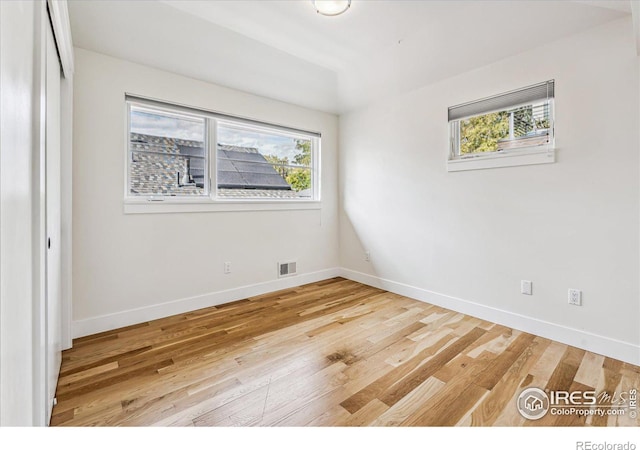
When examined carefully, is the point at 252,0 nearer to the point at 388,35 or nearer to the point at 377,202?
the point at 388,35

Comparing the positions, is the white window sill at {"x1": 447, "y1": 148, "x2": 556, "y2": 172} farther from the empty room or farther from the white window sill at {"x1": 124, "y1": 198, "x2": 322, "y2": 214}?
the white window sill at {"x1": 124, "y1": 198, "x2": 322, "y2": 214}

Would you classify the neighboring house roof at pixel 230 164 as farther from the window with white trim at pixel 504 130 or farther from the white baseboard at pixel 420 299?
the window with white trim at pixel 504 130

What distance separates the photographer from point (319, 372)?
1.97m

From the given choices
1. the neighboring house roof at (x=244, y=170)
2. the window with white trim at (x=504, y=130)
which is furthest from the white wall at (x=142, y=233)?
the window with white trim at (x=504, y=130)

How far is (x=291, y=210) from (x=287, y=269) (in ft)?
2.58

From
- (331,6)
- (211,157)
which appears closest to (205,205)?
(211,157)

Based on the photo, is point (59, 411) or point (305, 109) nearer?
point (59, 411)

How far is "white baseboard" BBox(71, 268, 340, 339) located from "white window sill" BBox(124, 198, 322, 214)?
917 mm

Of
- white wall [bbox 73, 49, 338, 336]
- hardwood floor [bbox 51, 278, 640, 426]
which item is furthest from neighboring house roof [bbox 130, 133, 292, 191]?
hardwood floor [bbox 51, 278, 640, 426]

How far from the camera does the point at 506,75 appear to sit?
2.65 meters

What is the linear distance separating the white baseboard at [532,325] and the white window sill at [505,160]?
4.46 feet

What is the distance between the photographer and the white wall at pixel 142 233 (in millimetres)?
2459
